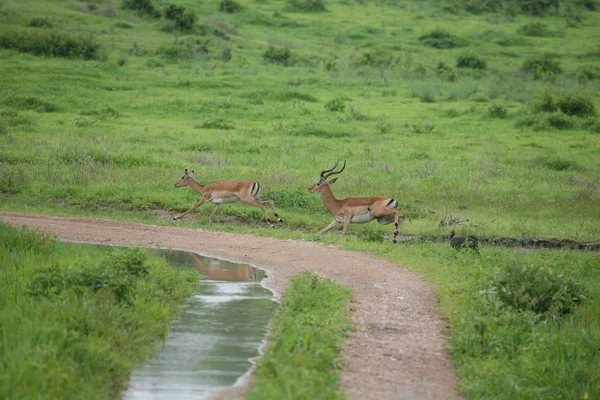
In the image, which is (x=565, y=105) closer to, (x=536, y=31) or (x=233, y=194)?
(x=233, y=194)

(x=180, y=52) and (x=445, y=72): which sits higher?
(x=180, y=52)

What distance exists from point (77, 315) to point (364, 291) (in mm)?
3696

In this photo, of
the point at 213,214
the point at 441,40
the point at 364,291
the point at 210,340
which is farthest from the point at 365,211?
the point at 441,40

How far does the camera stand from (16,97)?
24562mm

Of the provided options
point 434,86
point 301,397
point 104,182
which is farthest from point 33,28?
point 301,397

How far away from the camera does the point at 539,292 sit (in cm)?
868

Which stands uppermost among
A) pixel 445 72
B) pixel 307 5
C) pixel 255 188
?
pixel 255 188

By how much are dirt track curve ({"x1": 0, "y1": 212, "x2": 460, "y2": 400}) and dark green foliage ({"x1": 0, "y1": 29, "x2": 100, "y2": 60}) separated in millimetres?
18370

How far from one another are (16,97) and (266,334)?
61.7 feet

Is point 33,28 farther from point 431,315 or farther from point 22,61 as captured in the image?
point 431,315

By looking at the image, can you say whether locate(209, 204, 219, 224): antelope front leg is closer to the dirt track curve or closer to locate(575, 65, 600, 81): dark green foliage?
the dirt track curve

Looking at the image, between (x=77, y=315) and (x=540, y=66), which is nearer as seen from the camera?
(x=77, y=315)

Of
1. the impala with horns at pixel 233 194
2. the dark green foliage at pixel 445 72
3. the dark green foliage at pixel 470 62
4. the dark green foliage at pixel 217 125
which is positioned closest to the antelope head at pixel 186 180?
the impala with horns at pixel 233 194

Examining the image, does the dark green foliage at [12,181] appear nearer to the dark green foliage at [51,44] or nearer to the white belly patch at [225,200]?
the white belly patch at [225,200]
